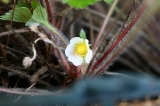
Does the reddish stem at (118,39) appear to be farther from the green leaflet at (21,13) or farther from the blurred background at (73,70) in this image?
the green leaflet at (21,13)

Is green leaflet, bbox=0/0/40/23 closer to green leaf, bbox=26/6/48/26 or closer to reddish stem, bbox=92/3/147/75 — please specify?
green leaf, bbox=26/6/48/26

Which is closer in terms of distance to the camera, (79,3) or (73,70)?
(79,3)

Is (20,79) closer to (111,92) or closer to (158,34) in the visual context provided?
(111,92)

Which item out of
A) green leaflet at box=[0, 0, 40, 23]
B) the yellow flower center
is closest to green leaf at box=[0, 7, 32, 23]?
green leaflet at box=[0, 0, 40, 23]

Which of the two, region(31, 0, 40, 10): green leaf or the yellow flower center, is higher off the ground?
region(31, 0, 40, 10): green leaf

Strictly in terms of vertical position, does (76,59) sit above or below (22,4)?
below

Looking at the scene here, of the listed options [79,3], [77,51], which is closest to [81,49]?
[77,51]

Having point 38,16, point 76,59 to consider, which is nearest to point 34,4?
point 38,16

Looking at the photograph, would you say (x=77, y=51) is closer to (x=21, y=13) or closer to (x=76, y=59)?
(x=76, y=59)

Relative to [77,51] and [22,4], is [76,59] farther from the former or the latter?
[22,4]
